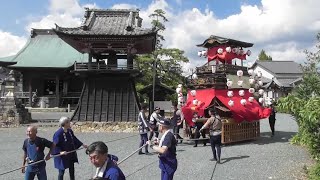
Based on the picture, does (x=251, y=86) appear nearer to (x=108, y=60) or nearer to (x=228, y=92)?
(x=228, y=92)

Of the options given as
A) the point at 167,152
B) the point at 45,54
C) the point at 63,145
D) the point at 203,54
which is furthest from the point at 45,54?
the point at 167,152

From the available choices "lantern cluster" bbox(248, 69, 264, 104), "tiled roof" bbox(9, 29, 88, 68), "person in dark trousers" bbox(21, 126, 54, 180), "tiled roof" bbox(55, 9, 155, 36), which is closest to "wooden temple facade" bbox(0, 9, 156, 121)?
"tiled roof" bbox(55, 9, 155, 36)

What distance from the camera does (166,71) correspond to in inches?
1521

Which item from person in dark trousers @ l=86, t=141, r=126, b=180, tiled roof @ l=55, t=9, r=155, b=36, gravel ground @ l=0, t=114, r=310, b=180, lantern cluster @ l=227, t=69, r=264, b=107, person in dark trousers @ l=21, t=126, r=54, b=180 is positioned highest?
tiled roof @ l=55, t=9, r=155, b=36

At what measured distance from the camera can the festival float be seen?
1659 cm

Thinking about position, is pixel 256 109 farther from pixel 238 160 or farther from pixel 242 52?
pixel 238 160

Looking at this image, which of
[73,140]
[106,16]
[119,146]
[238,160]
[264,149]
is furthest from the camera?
[106,16]

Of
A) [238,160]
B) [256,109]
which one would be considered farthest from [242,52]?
[238,160]

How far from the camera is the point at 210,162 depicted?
12086mm

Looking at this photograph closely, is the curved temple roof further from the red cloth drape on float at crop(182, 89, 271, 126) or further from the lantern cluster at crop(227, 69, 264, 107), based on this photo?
the lantern cluster at crop(227, 69, 264, 107)

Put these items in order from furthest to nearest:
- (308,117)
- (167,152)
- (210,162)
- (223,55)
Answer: (223,55)
(210,162)
(167,152)
(308,117)

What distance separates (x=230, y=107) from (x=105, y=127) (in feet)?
31.0

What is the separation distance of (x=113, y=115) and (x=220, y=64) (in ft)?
28.7

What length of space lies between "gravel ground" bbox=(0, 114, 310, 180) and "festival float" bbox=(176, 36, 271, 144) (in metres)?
0.91
